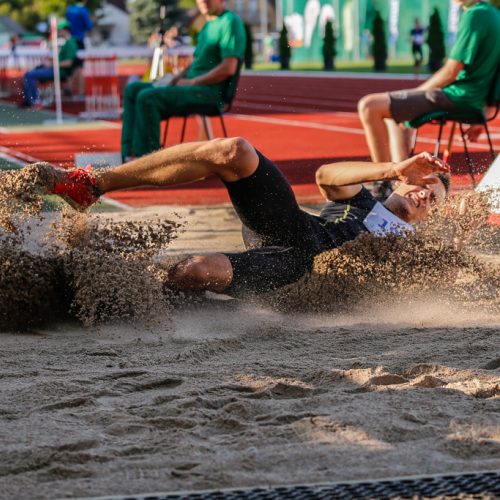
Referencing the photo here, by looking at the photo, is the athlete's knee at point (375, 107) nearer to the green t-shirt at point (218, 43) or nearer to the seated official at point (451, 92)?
the seated official at point (451, 92)

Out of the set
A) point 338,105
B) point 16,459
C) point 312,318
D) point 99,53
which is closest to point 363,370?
point 312,318

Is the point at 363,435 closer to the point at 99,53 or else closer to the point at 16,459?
the point at 16,459

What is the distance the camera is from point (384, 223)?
471cm

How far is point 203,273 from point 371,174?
32.4 inches

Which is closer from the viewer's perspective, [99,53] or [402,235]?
[402,235]

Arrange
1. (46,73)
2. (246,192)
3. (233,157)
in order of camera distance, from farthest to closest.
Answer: (46,73)
(246,192)
(233,157)

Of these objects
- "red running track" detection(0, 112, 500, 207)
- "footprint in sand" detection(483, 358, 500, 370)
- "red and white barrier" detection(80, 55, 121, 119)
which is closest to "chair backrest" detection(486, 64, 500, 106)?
"red running track" detection(0, 112, 500, 207)

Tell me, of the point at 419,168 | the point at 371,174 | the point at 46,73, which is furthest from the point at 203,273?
the point at 46,73

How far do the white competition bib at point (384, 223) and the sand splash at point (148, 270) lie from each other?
72mm

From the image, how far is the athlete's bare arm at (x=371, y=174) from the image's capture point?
14.3ft

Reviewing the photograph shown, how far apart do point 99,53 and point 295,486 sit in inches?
561

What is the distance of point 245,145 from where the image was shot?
4.26 metres

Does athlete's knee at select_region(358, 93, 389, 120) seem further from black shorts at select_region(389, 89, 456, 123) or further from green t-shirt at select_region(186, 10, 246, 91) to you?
green t-shirt at select_region(186, 10, 246, 91)

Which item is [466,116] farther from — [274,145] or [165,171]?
[274,145]
